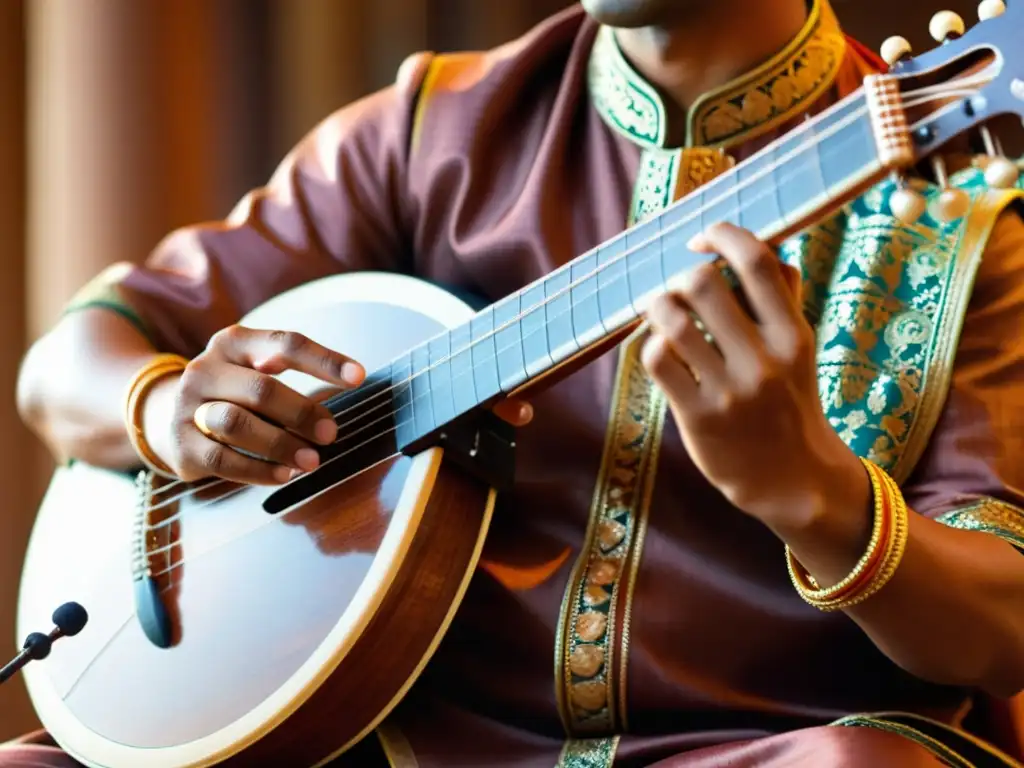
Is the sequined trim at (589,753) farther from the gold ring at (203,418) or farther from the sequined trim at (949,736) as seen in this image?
the gold ring at (203,418)

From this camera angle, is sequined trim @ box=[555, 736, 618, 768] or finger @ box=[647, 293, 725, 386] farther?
sequined trim @ box=[555, 736, 618, 768]

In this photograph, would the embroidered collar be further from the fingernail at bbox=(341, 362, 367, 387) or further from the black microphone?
the black microphone

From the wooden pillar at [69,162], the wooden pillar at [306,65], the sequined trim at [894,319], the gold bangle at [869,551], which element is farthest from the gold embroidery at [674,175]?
the wooden pillar at [306,65]

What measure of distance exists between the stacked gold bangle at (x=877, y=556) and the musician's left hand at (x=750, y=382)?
0.11 feet

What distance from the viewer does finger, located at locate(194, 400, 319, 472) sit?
989 millimetres

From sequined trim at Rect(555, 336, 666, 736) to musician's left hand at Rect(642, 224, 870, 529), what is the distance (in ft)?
0.76

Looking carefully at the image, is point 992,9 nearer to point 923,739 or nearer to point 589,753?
point 923,739

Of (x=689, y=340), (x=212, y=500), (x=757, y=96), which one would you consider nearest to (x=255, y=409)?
(x=212, y=500)

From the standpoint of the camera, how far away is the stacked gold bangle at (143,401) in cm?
110

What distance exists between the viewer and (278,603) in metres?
0.99

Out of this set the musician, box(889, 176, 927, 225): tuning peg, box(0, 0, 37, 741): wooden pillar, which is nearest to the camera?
box(889, 176, 927, 225): tuning peg

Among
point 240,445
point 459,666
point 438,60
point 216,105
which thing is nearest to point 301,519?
point 240,445

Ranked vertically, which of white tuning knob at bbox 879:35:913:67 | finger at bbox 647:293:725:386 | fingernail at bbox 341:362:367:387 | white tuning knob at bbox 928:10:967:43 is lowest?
fingernail at bbox 341:362:367:387

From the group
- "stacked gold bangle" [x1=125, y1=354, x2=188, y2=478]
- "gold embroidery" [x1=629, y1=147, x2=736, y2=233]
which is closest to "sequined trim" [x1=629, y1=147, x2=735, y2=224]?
"gold embroidery" [x1=629, y1=147, x2=736, y2=233]
